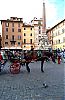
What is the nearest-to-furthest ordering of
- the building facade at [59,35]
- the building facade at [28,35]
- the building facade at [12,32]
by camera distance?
the building facade at [59,35]
the building facade at [12,32]
the building facade at [28,35]

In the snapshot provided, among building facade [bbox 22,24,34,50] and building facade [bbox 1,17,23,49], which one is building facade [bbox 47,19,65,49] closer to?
building facade [bbox 22,24,34,50]

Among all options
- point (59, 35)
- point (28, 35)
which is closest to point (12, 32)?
point (28, 35)

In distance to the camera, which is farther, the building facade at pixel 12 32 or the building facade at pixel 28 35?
the building facade at pixel 28 35

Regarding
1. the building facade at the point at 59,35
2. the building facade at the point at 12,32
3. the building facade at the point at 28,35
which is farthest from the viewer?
the building facade at the point at 28,35

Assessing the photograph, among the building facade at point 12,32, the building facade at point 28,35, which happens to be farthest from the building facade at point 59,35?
the building facade at point 12,32

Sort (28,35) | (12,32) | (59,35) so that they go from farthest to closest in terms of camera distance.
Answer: (28,35) → (12,32) → (59,35)

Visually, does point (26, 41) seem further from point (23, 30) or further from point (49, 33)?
point (49, 33)

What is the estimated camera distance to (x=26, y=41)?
270ft

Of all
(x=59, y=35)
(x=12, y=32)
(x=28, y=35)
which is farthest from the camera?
(x=28, y=35)

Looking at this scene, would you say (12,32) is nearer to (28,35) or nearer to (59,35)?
(28,35)

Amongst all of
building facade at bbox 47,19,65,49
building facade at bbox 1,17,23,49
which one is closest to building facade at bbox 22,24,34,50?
building facade at bbox 1,17,23,49

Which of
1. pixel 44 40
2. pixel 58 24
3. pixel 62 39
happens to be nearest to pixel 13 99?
pixel 44 40

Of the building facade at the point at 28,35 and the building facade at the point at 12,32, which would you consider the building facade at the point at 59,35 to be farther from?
the building facade at the point at 12,32

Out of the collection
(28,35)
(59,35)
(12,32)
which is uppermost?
(12,32)
